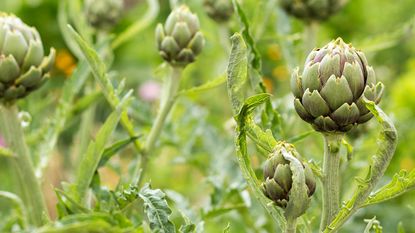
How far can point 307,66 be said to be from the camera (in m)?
0.67

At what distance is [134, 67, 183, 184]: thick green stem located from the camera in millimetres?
897

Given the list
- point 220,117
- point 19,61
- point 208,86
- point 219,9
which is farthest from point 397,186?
point 220,117

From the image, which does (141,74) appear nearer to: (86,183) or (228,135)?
(228,135)

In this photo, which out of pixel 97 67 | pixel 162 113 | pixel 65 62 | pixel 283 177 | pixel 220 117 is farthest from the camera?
pixel 65 62

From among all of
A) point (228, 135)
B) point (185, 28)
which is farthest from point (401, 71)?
point (185, 28)

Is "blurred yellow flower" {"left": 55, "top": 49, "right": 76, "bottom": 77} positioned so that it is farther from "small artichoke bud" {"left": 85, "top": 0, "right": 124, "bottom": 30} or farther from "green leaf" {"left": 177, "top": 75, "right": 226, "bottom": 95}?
"green leaf" {"left": 177, "top": 75, "right": 226, "bottom": 95}

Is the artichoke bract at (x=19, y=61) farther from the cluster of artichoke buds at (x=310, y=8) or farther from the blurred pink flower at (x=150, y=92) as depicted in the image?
the blurred pink flower at (x=150, y=92)

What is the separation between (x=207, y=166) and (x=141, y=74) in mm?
1224

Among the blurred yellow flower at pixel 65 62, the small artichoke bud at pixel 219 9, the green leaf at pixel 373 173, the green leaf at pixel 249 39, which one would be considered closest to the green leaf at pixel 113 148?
the green leaf at pixel 249 39

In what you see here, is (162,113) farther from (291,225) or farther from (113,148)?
(291,225)

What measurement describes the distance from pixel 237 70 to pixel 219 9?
1.53 ft

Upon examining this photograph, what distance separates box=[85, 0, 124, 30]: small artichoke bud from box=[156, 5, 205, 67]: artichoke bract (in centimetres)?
34

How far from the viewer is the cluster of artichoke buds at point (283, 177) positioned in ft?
2.14

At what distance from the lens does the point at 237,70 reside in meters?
0.70
